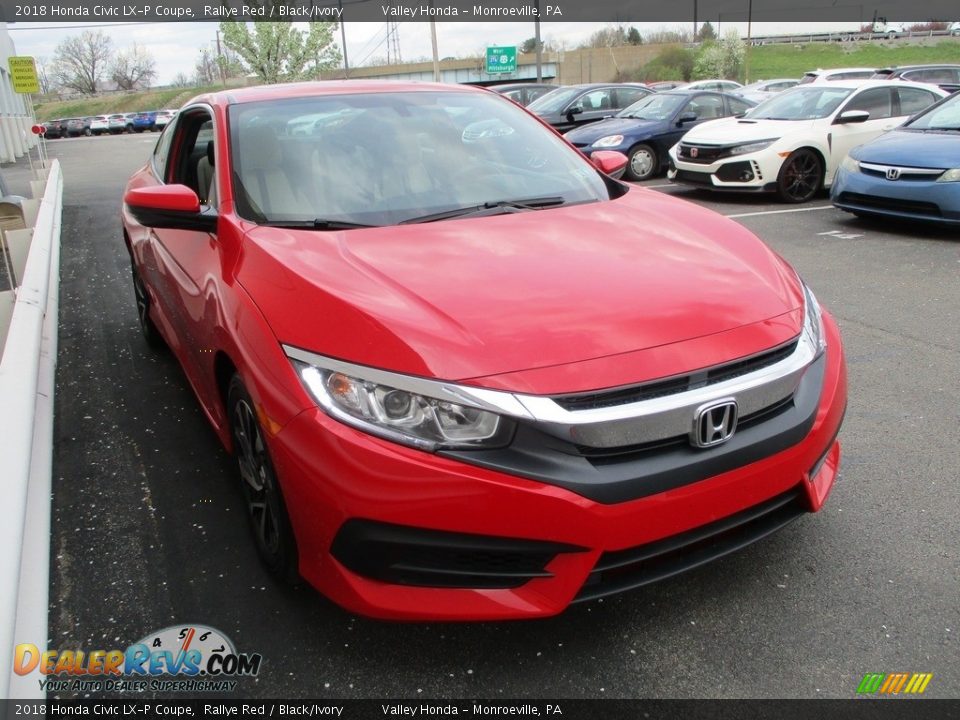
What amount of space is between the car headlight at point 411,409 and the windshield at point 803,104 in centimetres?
946

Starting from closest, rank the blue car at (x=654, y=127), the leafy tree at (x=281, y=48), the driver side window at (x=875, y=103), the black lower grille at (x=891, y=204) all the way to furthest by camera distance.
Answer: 1. the black lower grille at (x=891, y=204)
2. the driver side window at (x=875, y=103)
3. the blue car at (x=654, y=127)
4. the leafy tree at (x=281, y=48)

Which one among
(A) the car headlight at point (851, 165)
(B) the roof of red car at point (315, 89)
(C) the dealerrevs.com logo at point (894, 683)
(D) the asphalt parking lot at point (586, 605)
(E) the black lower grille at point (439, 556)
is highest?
(B) the roof of red car at point (315, 89)

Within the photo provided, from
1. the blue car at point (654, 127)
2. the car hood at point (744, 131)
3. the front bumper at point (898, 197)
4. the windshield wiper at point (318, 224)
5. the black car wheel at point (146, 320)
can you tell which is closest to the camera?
the windshield wiper at point (318, 224)

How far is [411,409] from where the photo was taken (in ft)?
6.34

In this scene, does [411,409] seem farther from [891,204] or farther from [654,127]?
[654,127]

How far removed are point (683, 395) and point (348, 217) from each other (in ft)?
4.66

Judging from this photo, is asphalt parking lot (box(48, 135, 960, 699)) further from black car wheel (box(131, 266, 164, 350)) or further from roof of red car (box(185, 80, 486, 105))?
roof of red car (box(185, 80, 486, 105))

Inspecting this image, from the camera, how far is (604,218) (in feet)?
9.43

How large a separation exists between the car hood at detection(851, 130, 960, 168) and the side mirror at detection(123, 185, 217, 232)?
21.7 ft

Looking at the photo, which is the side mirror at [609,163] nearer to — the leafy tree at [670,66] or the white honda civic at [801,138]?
the white honda civic at [801,138]

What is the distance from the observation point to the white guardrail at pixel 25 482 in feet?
6.93

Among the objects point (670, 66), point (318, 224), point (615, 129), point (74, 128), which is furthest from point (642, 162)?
point (670, 66)

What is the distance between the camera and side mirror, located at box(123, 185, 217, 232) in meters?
2.85

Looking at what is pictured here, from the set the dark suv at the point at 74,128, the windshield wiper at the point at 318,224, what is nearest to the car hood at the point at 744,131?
the windshield wiper at the point at 318,224
